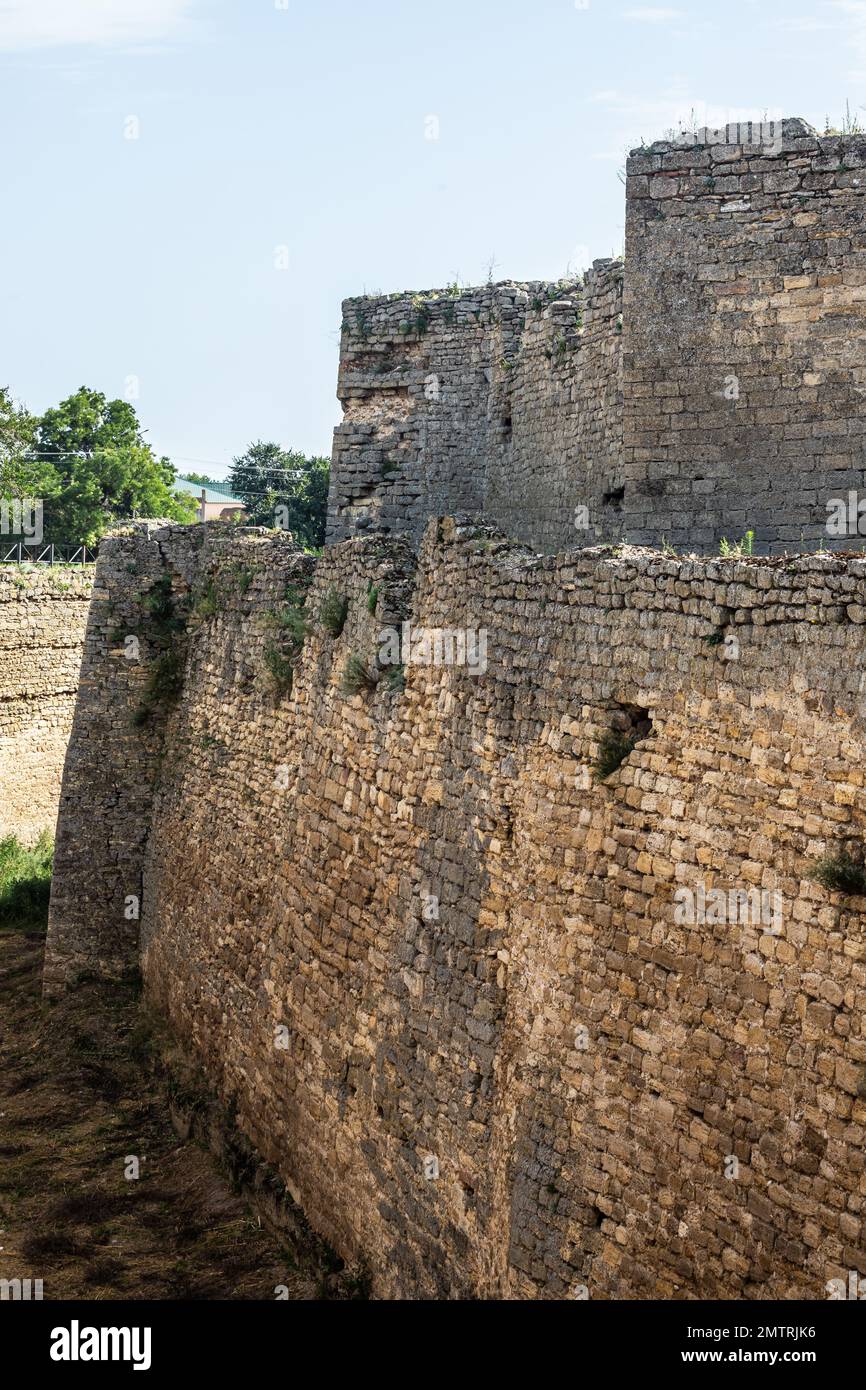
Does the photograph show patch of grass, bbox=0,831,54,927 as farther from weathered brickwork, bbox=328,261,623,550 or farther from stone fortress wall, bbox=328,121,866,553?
stone fortress wall, bbox=328,121,866,553

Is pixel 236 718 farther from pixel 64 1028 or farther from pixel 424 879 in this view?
pixel 424 879

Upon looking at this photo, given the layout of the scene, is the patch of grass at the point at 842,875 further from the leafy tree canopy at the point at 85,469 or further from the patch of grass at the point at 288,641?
the leafy tree canopy at the point at 85,469

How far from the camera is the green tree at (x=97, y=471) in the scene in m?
45.4

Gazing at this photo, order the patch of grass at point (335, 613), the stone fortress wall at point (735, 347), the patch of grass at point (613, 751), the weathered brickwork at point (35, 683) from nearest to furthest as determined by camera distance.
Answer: the patch of grass at point (613, 751) < the stone fortress wall at point (735, 347) < the patch of grass at point (335, 613) < the weathered brickwork at point (35, 683)

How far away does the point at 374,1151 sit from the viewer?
971 centimetres

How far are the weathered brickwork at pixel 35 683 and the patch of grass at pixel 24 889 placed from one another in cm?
110

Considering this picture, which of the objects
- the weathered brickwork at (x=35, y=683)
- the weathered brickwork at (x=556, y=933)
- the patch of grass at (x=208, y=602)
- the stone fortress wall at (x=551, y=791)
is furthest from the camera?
the weathered brickwork at (x=35, y=683)

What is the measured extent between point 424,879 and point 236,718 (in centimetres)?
495

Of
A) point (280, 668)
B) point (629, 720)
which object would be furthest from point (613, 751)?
point (280, 668)

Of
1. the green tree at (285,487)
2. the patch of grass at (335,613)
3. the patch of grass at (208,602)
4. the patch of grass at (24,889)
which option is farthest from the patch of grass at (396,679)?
the green tree at (285,487)

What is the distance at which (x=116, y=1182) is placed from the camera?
40.8 ft

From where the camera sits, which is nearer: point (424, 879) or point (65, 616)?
point (424, 879)

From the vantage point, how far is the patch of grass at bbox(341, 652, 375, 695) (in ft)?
35.2
